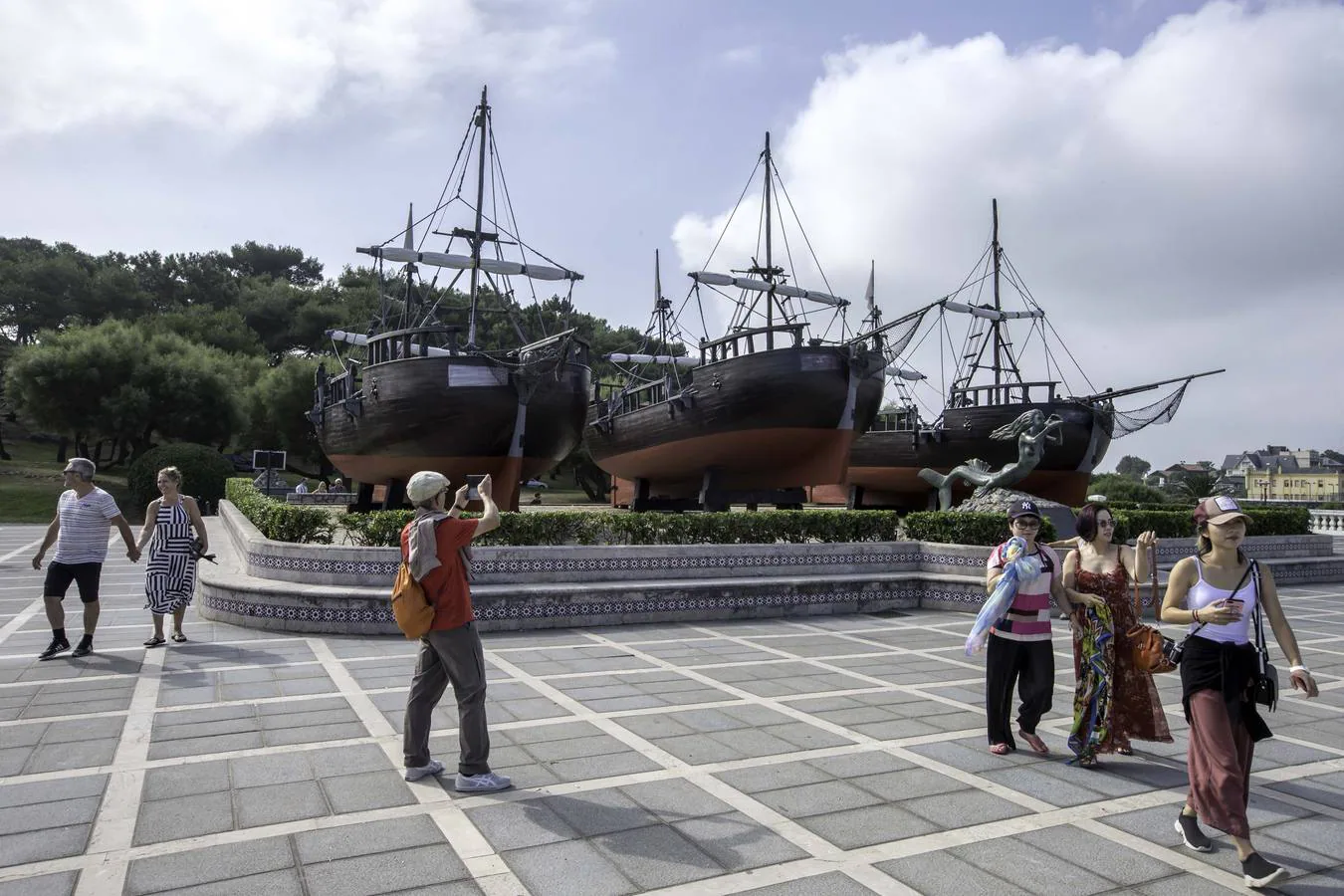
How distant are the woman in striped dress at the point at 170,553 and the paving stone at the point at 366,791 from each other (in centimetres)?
410

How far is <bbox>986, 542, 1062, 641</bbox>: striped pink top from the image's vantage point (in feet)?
16.3

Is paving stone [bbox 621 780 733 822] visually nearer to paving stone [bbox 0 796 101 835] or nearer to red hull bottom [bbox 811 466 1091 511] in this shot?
paving stone [bbox 0 796 101 835]

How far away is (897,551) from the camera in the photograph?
11.7 m

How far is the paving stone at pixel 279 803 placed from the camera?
3922mm

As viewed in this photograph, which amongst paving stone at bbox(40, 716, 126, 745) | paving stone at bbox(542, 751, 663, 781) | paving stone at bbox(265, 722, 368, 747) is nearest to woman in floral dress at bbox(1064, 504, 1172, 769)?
paving stone at bbox(542, 751, 663, 781)

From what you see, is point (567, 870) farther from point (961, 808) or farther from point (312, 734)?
point (312, 734)

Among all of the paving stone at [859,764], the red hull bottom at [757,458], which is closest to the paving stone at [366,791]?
the paving stone at [859,764]

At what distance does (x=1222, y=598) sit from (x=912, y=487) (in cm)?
2567

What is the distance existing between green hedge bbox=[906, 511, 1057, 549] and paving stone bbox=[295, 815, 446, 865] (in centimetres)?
920

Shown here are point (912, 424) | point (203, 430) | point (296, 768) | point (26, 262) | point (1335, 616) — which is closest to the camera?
point (296, 768)

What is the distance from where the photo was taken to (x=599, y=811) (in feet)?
13.3

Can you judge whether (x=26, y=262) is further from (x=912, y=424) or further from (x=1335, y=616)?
(x=1335, y=616)

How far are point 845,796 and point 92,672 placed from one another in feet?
18.7

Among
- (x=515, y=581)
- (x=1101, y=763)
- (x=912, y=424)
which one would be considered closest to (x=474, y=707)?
(x=1101, y=763)
